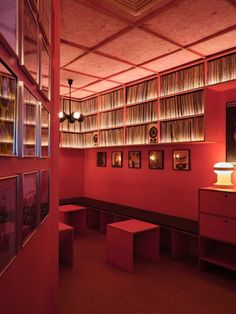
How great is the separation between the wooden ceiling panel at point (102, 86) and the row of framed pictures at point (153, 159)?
138cm

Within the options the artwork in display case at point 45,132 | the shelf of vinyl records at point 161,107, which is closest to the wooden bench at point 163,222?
the shelf of vinyl records at point 161,107

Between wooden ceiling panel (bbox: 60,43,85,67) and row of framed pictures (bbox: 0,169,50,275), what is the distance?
2.46 metres

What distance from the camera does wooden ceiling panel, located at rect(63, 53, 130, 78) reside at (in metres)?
3.81

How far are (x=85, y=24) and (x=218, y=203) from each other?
2640 millimetres

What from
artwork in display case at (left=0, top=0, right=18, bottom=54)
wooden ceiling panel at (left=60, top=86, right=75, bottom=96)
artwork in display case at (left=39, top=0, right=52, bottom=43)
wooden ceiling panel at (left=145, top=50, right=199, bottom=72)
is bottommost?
artwork in display case at (left=0, top=0, right=18, bottom=54)

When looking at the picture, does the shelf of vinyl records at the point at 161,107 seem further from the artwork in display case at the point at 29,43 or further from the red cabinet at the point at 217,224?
the artwork in display case at the point at 29,43

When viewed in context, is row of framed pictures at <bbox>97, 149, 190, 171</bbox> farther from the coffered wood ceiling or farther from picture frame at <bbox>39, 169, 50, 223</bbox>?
picture frame at <bbox>39, 169, 50, 223</bbox>

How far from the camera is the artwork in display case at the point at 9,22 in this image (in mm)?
811

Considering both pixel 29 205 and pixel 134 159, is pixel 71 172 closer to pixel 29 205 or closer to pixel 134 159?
pixel 134 159

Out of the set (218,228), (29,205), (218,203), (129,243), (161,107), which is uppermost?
(161,107)

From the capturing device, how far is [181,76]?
4.10 meters

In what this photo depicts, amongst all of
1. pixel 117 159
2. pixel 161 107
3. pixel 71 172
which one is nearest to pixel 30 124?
pixel 161 107

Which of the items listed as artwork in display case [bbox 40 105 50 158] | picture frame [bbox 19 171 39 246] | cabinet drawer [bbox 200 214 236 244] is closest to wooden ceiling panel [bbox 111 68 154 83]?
cabinet drawer [bbox 200 214 236 244]

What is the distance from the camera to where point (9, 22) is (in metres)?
0.88
